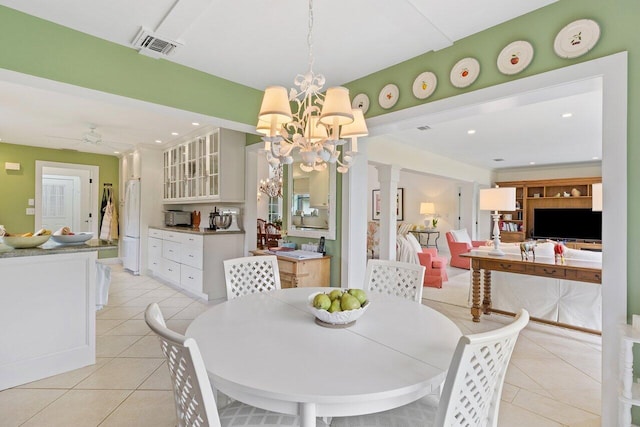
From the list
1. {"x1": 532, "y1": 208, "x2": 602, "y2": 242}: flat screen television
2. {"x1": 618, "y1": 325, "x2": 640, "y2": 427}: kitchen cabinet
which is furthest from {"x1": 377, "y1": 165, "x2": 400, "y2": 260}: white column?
{"x1": 532, "y1": 208, "x2": 602, "y2": 242}: flat screen television

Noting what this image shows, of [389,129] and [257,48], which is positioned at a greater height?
[257,48]

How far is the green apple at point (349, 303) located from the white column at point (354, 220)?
168 centimetres

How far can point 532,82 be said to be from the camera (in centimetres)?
193

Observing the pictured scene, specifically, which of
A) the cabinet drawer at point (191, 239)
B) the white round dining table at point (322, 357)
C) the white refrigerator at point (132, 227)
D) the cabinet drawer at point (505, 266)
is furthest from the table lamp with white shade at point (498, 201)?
the white refrigerator at point (132, 227)

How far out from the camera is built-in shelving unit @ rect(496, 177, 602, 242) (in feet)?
25.2

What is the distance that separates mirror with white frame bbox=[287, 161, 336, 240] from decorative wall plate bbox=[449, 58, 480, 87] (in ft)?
4.71

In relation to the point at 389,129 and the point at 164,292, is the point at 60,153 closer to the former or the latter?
the point at 164,292

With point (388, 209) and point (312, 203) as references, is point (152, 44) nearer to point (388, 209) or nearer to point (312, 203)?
point (312, 203)

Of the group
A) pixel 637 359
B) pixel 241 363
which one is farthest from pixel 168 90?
pixel 637 359

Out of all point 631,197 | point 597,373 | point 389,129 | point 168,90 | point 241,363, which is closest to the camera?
point 241,363

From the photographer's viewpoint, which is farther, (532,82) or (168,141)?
(168,141)

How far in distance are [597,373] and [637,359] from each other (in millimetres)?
1013

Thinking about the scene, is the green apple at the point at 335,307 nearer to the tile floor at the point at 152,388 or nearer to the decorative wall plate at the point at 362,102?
the tile floor at the point at 152,388

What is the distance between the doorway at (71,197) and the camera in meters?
6.77
